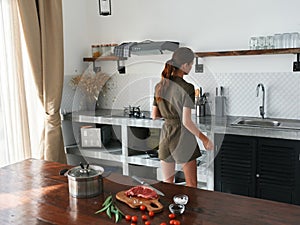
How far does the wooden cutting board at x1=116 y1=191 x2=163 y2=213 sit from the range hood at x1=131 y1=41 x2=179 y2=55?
2135mm

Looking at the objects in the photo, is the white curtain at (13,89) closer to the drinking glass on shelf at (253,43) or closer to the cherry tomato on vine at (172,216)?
the drinking glass on shelf at (253,43)

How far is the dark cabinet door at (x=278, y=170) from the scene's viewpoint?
2.92 m

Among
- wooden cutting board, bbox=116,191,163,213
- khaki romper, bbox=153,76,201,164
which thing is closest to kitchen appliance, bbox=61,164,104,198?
wooden cutting board, bbox=116,191,163,213

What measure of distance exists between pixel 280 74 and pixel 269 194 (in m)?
1.17

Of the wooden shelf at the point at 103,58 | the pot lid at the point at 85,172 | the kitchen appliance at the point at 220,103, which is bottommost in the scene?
the pot lid at the point at 85,172

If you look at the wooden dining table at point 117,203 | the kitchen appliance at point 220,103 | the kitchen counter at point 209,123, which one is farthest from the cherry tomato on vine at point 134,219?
the kitchen appliance at point 220,103

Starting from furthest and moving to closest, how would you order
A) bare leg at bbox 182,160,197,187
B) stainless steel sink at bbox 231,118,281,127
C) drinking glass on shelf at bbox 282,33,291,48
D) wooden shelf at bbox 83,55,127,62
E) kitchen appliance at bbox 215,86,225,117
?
wooden shelf at bbox 83,55,127,62 → kitchen appliance at bbox 215,86,225,117 → stainless steel sink at bbox 231,118,281,127 → drinking glass on shelf at bbox 282,33,291,48 → bare leg at bbox 182,160,197,187

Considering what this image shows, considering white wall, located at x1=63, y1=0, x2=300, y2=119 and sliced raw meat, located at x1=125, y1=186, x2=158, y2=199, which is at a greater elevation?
white wall, located at x1=63, y1=0, x2=300, y2=119

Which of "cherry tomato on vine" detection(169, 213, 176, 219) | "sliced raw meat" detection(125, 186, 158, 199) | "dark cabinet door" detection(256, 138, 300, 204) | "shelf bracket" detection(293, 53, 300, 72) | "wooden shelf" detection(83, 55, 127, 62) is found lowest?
"dark cabinet door" detection(256, 138, 300, 204)

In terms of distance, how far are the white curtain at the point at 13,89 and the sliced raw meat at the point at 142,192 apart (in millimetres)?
2109

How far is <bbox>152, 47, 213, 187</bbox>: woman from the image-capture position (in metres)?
2.66

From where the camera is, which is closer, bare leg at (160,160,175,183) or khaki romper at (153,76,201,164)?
khaki romper at (153,76,201,164)

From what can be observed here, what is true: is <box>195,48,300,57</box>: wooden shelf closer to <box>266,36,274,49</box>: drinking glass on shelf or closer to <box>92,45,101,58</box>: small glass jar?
<box>266,36,274,49</box>: drinking glass on shelf

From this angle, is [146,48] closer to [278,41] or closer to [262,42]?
[262,42]
